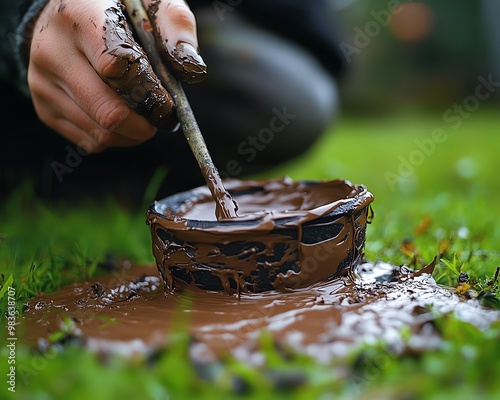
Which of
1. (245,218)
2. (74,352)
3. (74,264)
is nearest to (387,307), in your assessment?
(245,218)

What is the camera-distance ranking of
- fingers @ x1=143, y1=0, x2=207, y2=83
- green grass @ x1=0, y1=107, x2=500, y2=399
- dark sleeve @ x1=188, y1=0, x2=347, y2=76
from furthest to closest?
1. dark sleeve @ x1=188, y1=0, x2=347, y2=76
2. fingers @ x1=143, y1=0, x2=207, y2=83
3. green grass @ x1=0, y1=107, x2=500, y2=399

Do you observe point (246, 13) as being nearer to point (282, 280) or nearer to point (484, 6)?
point (282, 280)

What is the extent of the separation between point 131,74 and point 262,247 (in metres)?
0.63

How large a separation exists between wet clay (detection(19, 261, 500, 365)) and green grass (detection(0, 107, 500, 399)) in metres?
0.04

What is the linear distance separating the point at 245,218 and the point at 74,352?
22.7 inches

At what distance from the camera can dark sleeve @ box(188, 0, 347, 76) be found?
3686 millimetres

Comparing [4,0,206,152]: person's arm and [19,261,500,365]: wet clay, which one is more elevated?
[4,0,206,152]: person's arm

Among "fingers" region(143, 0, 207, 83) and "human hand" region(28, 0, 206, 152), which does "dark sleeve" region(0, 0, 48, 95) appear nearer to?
"human hand" region(28, 0, 206, 152)

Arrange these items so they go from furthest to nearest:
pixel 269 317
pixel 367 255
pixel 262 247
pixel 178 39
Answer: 1. pixel 367 255
2. pixel 178 39
3. pixel 262 247
4. pixel 269 317

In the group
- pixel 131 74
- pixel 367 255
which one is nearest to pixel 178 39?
pixel 131 74

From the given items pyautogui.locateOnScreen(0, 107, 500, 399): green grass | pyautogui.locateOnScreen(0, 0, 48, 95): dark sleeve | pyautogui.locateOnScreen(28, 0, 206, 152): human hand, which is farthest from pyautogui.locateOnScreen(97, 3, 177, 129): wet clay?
pyautogui.locateOnScreen(0, 107, 500, 399): green grass

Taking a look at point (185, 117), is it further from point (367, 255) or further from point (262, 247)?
point (367, 255)

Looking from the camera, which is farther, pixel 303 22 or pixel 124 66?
pixel 303 22

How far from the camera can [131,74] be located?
182cm
